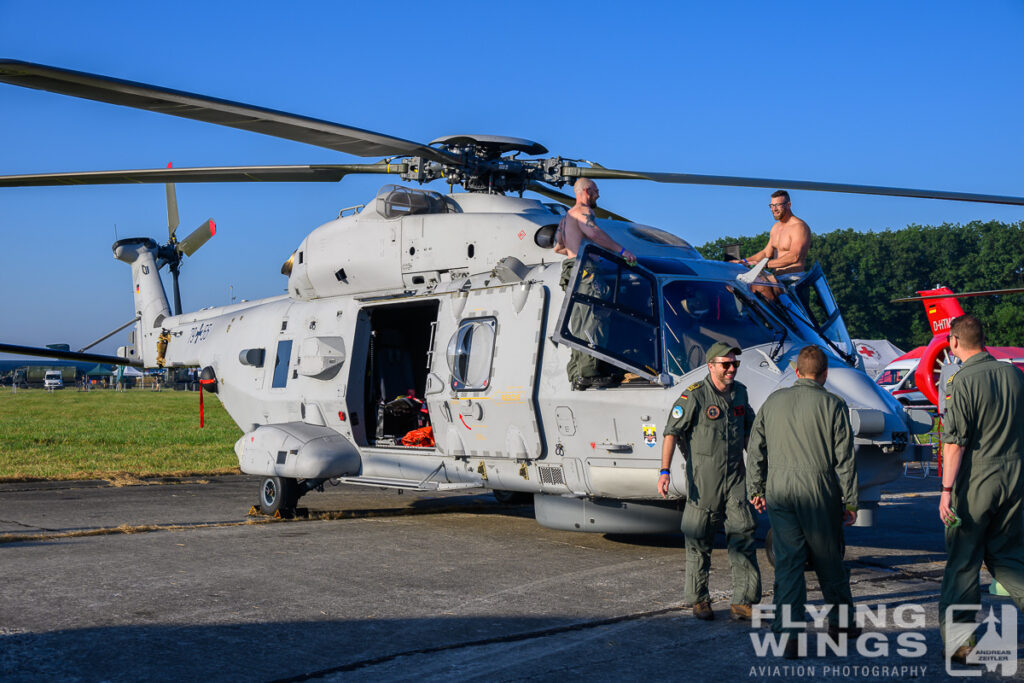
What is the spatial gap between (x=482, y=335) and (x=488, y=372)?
0.40 meters

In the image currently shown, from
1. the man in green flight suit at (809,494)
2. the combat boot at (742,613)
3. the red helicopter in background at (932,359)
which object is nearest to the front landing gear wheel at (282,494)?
the combat boot at (742,613)

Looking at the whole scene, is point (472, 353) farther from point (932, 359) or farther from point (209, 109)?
point (932, 359)

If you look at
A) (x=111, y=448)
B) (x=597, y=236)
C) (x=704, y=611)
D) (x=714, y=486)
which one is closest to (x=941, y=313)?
(x=111, y=448)

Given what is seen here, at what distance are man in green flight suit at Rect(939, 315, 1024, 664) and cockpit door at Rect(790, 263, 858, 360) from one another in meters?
3.24

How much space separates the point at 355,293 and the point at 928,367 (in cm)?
1666

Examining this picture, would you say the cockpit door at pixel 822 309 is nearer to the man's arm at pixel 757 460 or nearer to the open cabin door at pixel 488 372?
the open cabin door at pixel 488 372

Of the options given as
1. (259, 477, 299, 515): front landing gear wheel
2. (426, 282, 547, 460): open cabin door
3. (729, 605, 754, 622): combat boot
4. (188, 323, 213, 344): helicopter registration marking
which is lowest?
(729, 605, 754, 622): combat boot

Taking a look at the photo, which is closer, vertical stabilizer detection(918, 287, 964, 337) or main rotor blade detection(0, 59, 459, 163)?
main rotor blade detection(0, 59, 459, 163)

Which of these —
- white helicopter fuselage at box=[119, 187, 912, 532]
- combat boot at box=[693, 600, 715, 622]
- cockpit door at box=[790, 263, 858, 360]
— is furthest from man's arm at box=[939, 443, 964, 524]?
cockpit door at box=[790, 263, 858, 360]

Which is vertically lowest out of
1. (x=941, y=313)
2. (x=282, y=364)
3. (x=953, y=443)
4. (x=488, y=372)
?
(x=953, y=443)

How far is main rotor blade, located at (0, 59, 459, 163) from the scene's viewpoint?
640 centimetres

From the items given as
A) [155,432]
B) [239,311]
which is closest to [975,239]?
[155,432]

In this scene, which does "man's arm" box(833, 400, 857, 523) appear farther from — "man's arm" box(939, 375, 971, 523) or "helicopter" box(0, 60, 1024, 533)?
"helicopter" box(0, 60, 1024, 533)

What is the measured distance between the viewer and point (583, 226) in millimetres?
8133
